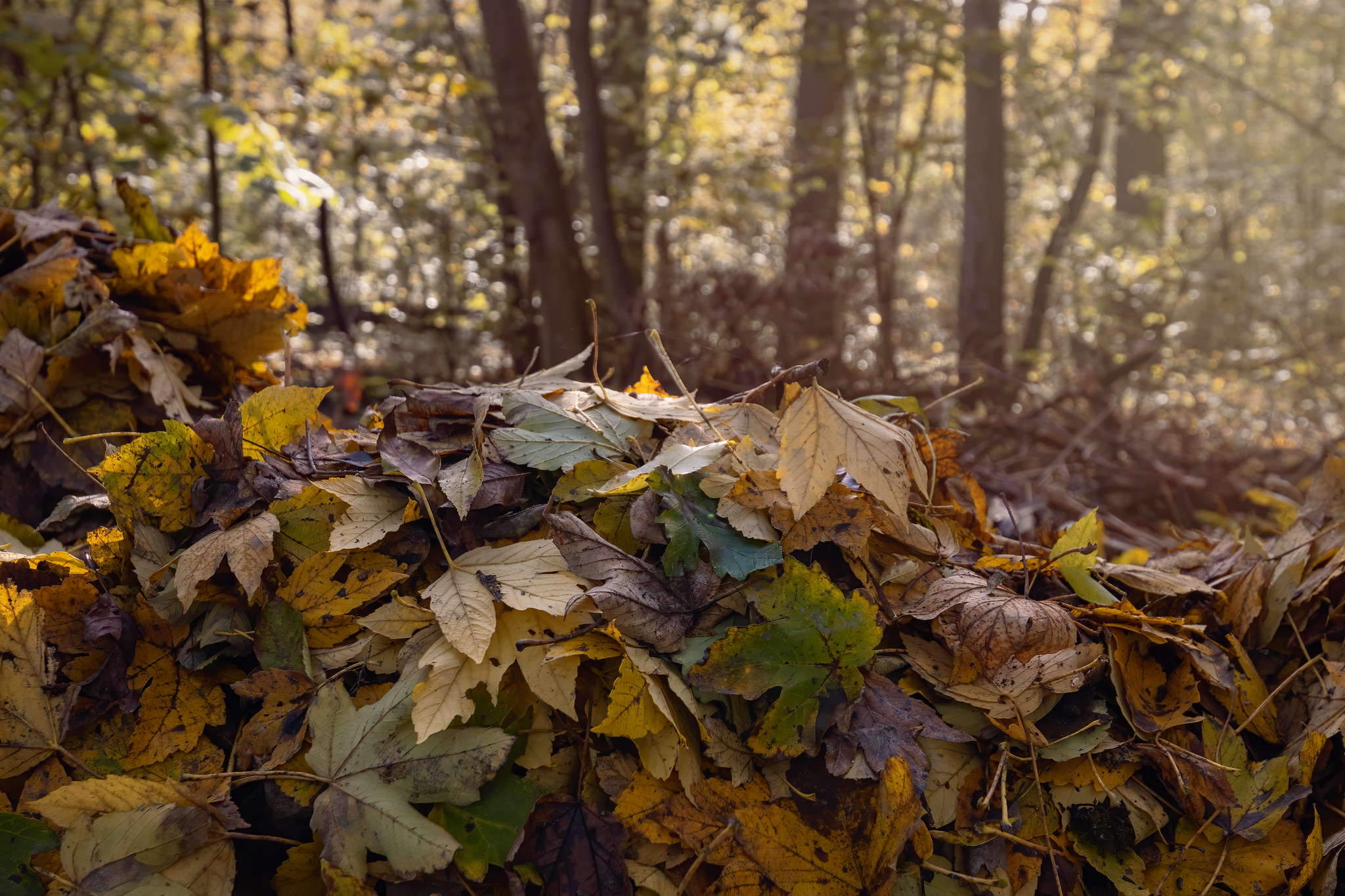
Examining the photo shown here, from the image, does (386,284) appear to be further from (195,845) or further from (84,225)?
(195,845)

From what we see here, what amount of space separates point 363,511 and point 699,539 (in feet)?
1.22

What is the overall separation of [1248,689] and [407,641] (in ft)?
3.20

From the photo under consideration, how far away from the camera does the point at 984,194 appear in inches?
239

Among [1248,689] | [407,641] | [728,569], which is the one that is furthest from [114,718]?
[1248,689]

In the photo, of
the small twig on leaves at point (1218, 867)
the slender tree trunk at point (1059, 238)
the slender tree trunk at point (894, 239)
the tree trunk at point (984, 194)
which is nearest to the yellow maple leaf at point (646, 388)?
the small twig on leaves at point (1218, 867)

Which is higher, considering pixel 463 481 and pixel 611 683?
pixel 463 481

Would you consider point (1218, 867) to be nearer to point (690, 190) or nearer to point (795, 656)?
point (795, 656)

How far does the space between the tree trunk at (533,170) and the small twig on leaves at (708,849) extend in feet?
11.0

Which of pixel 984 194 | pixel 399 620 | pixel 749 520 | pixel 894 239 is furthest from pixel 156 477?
pixel 984 194

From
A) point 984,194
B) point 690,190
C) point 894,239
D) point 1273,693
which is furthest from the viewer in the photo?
point 984,194

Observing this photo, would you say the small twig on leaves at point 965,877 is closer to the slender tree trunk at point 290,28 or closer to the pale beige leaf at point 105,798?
the pale beige leaf at point 105,798

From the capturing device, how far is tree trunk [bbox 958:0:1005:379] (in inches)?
231

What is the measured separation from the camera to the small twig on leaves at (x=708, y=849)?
78 centimetres

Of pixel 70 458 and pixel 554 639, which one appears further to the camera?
pixel 70 458
